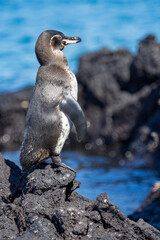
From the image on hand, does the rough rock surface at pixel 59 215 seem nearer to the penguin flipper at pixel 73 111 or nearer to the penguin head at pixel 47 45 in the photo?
the penguin flipper at pixel 73 111

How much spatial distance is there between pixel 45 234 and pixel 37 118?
4.48ft

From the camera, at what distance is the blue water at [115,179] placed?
919 centimetres

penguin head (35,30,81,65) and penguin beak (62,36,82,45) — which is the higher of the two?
penguin beak (62,36,82,45)

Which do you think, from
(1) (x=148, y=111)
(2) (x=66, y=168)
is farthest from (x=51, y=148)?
(1) (x=148, y=111)

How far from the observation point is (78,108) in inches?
200

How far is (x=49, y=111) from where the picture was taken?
500 cm

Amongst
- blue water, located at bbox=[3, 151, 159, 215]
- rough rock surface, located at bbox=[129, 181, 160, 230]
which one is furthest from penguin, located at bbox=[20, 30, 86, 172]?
blue water, located at bbox=[3, 151, 159, 215]

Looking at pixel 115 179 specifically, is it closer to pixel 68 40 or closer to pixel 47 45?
pixel 68 40

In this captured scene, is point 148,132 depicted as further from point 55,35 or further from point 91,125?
point 55,35

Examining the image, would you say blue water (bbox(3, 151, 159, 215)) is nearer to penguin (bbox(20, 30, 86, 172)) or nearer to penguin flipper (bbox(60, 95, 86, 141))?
penguin flipper (bbox(60, 95, 86, 141))

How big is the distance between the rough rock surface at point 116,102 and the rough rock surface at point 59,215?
A: 28.4 feet

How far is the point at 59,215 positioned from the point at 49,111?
4.16 feet

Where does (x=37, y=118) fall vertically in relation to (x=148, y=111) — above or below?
below

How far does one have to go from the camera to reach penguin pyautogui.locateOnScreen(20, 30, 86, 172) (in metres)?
4.98
